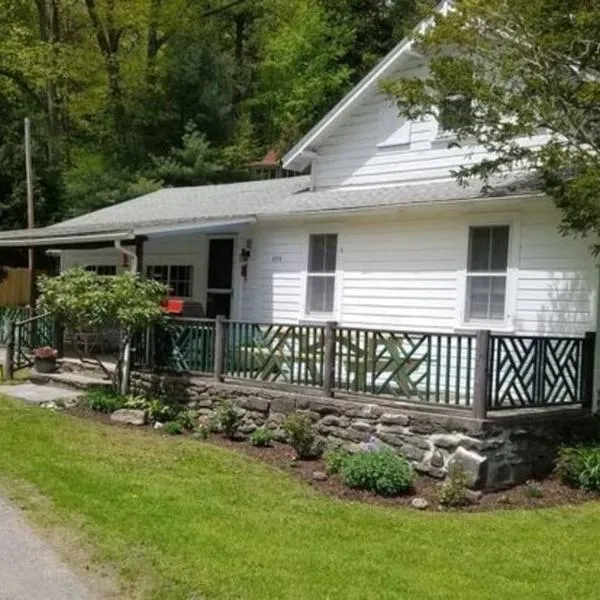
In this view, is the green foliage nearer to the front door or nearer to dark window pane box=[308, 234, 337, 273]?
dark window pane box=[308, 234, 337, 273]

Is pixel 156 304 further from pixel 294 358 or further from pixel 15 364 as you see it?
pixel 15 364

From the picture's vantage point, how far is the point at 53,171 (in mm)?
31391

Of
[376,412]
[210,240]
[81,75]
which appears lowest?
[376,412]

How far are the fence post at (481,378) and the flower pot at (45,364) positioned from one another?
8971 millimetres

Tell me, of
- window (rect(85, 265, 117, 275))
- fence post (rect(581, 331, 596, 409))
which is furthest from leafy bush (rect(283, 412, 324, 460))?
window (rect(85, 265, 117, 275))

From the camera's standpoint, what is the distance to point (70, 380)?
14.2m

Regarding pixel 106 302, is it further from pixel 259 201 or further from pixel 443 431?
pixel 443 431

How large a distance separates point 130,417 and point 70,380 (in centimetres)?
290

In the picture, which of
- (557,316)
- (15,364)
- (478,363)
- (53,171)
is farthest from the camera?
(53,171)

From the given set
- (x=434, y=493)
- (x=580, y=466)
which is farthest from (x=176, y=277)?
(x=580, y=466)

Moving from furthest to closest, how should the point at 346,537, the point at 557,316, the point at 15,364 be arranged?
the point at 15,364 < the point at 557,316 < the point at 346,537

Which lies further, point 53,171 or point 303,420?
point 53,171

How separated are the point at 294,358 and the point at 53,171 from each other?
76.0 feet

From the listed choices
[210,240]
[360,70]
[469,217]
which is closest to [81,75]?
[360,70]
